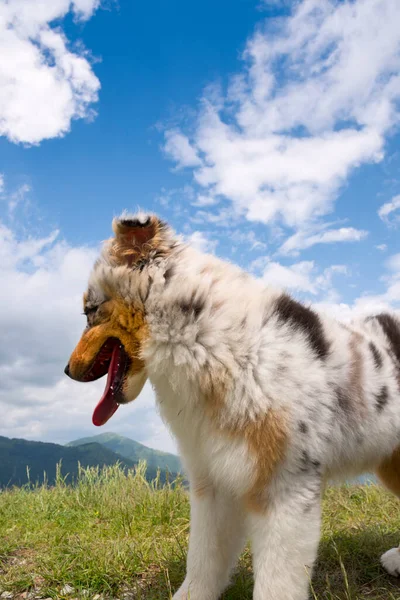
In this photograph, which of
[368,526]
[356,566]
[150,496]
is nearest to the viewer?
[356,566]

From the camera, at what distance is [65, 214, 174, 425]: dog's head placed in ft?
11.5

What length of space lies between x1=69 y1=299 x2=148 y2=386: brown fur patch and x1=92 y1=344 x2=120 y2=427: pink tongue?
0.11 m

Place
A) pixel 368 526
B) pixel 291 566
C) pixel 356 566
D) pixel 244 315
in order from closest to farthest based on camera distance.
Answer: pixel 291 566 < pixel 244 315 < pixel 356 566 < pixel 368 526

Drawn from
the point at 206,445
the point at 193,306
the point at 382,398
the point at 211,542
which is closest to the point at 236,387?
the point at 206,445

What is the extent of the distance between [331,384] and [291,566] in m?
1.08

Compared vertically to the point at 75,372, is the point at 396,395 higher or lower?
lower

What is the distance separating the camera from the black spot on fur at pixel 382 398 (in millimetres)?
3688

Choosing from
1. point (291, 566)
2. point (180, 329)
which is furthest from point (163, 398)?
point (291, 566)

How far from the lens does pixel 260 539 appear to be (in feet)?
10.5

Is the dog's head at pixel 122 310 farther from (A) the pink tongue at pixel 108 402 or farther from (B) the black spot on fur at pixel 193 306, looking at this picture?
(B) the black spot on fur at pixel 193 306

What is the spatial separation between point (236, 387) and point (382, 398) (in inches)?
44.5

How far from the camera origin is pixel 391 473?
14.5ft

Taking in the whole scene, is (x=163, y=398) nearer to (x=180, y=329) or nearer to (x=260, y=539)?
(x=180, y=329)

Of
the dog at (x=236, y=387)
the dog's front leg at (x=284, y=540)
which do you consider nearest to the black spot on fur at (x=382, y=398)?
the dog at (x=236, y=387)
